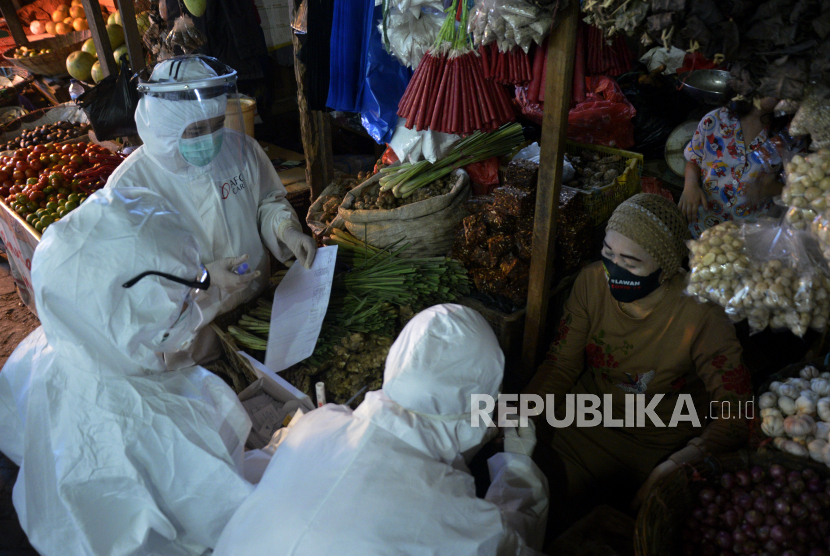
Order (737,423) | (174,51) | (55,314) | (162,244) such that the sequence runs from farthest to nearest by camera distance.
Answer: (174,51), (737,423), (162,244), (55,314)

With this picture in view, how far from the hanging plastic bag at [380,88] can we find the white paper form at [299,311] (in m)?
0.98

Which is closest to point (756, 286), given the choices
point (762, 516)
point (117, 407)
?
point (762, 516)

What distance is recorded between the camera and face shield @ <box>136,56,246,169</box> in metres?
2.27

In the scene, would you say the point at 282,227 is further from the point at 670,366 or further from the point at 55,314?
the point at 670,366

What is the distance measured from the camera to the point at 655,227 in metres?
2.04

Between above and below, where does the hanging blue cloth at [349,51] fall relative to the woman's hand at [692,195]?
above

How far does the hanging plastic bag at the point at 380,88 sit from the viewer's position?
115 inches

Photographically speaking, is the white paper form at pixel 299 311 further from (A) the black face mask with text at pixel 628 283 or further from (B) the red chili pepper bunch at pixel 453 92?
(A) the black face mask with text at pixel 628 283

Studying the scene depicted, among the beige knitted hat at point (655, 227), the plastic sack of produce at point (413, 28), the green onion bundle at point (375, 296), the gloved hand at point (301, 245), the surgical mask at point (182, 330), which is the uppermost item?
the plastic sack of produce at point (413, 28)

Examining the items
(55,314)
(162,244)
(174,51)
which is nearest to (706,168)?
(162,244)

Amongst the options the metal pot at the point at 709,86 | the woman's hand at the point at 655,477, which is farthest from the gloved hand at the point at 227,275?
the metal pot at the point at 709,86

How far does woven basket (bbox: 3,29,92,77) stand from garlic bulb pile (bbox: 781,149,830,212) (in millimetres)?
8185

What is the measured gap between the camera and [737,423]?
2016 mm

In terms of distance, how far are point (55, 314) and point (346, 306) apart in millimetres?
1359
